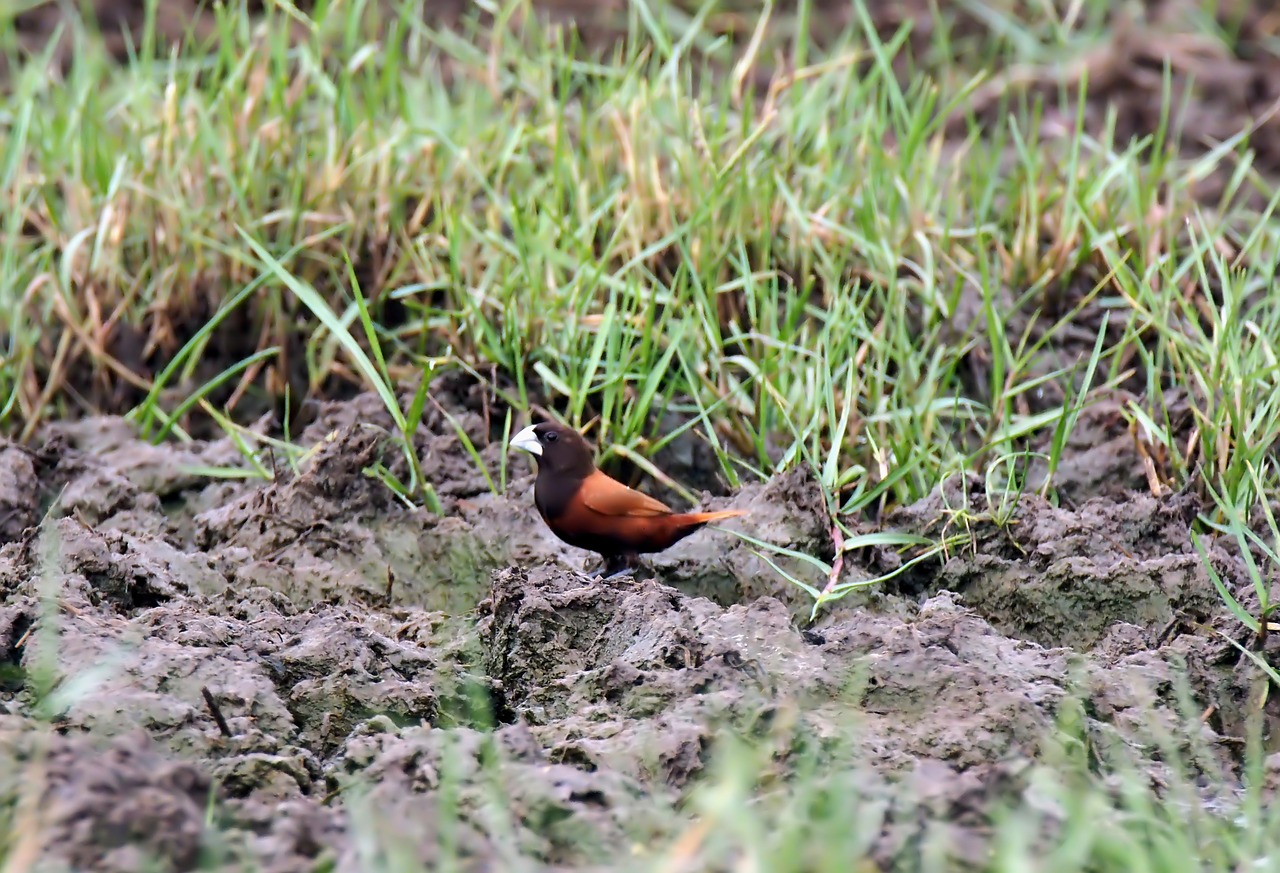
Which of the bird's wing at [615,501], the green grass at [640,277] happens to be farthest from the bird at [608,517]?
the green grass at [640,277]

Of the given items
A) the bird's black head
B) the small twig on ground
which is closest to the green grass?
the small twig on ground

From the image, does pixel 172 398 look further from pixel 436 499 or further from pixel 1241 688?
pixel 1241 688

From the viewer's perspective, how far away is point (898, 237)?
3.89 m

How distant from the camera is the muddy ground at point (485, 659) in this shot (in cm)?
196

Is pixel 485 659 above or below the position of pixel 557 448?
below

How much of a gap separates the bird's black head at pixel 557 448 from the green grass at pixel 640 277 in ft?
0.74

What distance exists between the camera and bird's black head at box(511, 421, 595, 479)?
3152mm

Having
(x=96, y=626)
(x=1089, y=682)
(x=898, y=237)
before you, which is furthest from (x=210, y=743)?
(x=898, y=237)

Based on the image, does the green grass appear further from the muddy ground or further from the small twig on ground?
the muddy ground

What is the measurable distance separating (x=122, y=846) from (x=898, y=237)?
2.64 metres

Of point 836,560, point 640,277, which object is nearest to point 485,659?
point 836,560

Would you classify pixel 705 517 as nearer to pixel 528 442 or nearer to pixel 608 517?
pixel 608 517

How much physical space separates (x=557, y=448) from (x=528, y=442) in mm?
Answer: 72

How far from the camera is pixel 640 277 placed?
373cm
